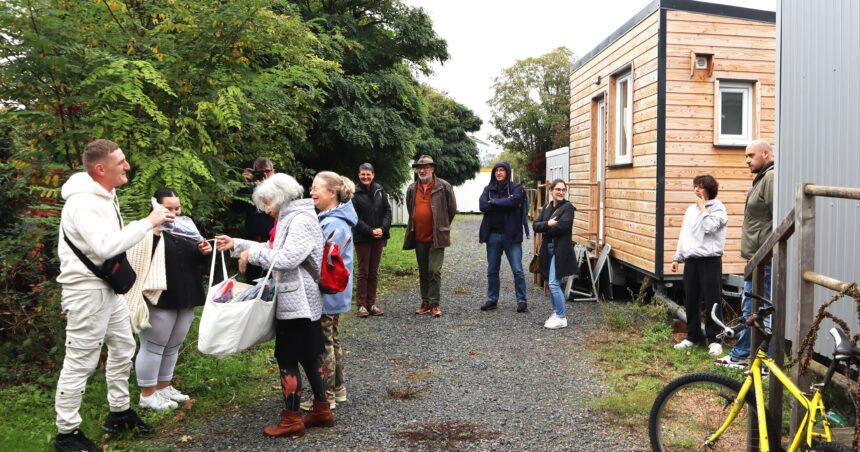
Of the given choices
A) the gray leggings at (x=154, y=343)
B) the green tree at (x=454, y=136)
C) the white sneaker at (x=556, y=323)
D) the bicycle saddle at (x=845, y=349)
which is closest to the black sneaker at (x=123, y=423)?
the gray leggings at (x=154, y=343)

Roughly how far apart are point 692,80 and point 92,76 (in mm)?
6656

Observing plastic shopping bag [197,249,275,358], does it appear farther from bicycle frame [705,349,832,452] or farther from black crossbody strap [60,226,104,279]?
bicycle frame [705,349,832,452]

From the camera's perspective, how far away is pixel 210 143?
607cm

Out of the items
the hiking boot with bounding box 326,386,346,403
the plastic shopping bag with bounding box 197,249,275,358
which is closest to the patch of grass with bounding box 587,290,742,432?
the hiking boot with bounding box 326,386,346,403

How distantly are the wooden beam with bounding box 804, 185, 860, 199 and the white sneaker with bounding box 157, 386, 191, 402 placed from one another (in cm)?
448

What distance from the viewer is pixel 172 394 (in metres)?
5.31

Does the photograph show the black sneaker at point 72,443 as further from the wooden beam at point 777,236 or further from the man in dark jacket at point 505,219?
the man in dark jacket at point 505,219

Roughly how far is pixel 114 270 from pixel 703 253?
5.23m

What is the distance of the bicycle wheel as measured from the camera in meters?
3.63

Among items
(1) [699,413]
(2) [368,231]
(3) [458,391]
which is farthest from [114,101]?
(1) [699,413]

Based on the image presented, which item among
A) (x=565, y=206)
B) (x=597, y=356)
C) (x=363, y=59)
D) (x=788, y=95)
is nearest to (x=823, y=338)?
(x=788, y=95)

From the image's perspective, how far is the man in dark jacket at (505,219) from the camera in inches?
355

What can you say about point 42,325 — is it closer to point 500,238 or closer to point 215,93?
point 215,93

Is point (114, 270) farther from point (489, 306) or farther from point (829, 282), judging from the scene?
point (489, 306)
